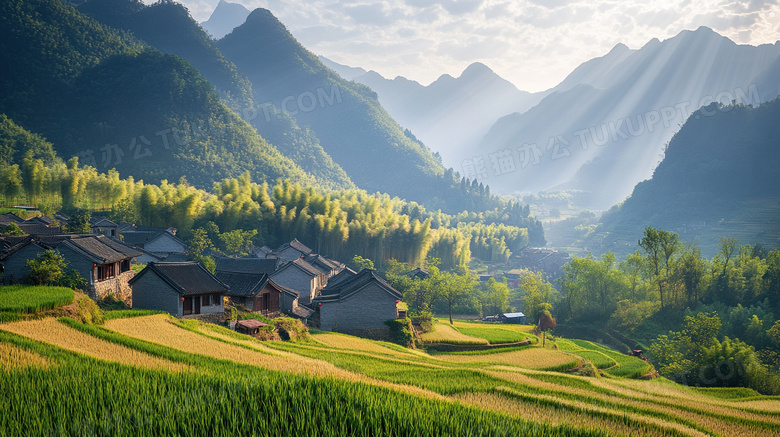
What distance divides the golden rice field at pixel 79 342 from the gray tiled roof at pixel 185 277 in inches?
319

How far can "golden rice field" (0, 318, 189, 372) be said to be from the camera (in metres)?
11.1

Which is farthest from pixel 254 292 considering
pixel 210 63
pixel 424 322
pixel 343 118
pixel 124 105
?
pixel 343 118

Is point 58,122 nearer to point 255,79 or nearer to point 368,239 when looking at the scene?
point 368,239

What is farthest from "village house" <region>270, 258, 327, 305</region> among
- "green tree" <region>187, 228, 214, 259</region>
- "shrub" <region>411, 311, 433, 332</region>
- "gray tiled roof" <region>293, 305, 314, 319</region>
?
"shrub" <region>411, 311, 433, 332</region>

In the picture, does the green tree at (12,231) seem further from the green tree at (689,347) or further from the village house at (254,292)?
the green tree at (689,347)

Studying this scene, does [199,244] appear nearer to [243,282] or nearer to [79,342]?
[243,282]

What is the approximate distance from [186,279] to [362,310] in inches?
416

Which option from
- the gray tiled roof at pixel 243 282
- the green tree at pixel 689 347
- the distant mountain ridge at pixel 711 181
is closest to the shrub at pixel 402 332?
the gray tiled roof at pixel 243 282

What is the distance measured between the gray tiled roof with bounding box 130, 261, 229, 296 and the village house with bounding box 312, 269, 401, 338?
285 inches

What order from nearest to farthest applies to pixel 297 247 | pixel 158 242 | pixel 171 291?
pixel 171 291 → pixel 158 242 → pixel 297 247

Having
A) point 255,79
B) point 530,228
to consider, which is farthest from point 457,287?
point 255,79

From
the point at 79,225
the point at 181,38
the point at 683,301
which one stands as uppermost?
the point at 181,38

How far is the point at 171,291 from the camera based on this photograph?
2192cm

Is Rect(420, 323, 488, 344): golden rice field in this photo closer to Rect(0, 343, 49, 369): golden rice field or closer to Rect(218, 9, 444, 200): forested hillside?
Rect(0, 343, 49, 369): golden rice field
